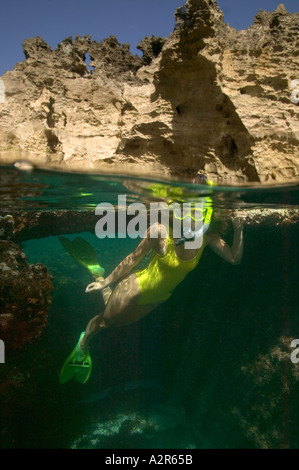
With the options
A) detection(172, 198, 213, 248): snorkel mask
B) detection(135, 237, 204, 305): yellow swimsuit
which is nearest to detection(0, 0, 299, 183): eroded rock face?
detection(172, 198, 213, 248): snorkel mask

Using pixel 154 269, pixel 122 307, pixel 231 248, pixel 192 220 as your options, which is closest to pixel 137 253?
pixel 154 269

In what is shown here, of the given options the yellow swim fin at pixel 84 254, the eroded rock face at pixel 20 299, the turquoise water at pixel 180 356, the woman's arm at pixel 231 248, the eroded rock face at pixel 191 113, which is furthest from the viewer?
the yellow swim fin at pixel 84 254

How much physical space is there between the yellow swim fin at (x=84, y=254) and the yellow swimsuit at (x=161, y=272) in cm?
161

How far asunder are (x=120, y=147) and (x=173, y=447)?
7870 millimetres

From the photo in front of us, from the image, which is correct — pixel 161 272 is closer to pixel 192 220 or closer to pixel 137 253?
pixel 137 253

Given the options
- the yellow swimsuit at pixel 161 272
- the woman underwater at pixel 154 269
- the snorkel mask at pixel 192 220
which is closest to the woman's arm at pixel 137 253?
the woman underwater at pixel 154 269

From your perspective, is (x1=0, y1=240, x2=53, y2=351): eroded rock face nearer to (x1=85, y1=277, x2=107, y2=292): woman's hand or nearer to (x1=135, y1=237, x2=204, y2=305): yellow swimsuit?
(x1=85, y1=277, x2=107, y2=292): woman's hand

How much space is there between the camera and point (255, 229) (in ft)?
28.7

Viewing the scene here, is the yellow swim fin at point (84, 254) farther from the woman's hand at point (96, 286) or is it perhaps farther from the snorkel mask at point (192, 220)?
the snorkel mask at point (192, 220)

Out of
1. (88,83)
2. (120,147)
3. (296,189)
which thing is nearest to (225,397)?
(296,189)

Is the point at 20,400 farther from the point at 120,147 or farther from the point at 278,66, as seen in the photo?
the point at 278,66

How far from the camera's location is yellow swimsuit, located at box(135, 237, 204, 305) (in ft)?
19.0

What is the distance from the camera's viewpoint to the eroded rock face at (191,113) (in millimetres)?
5297
